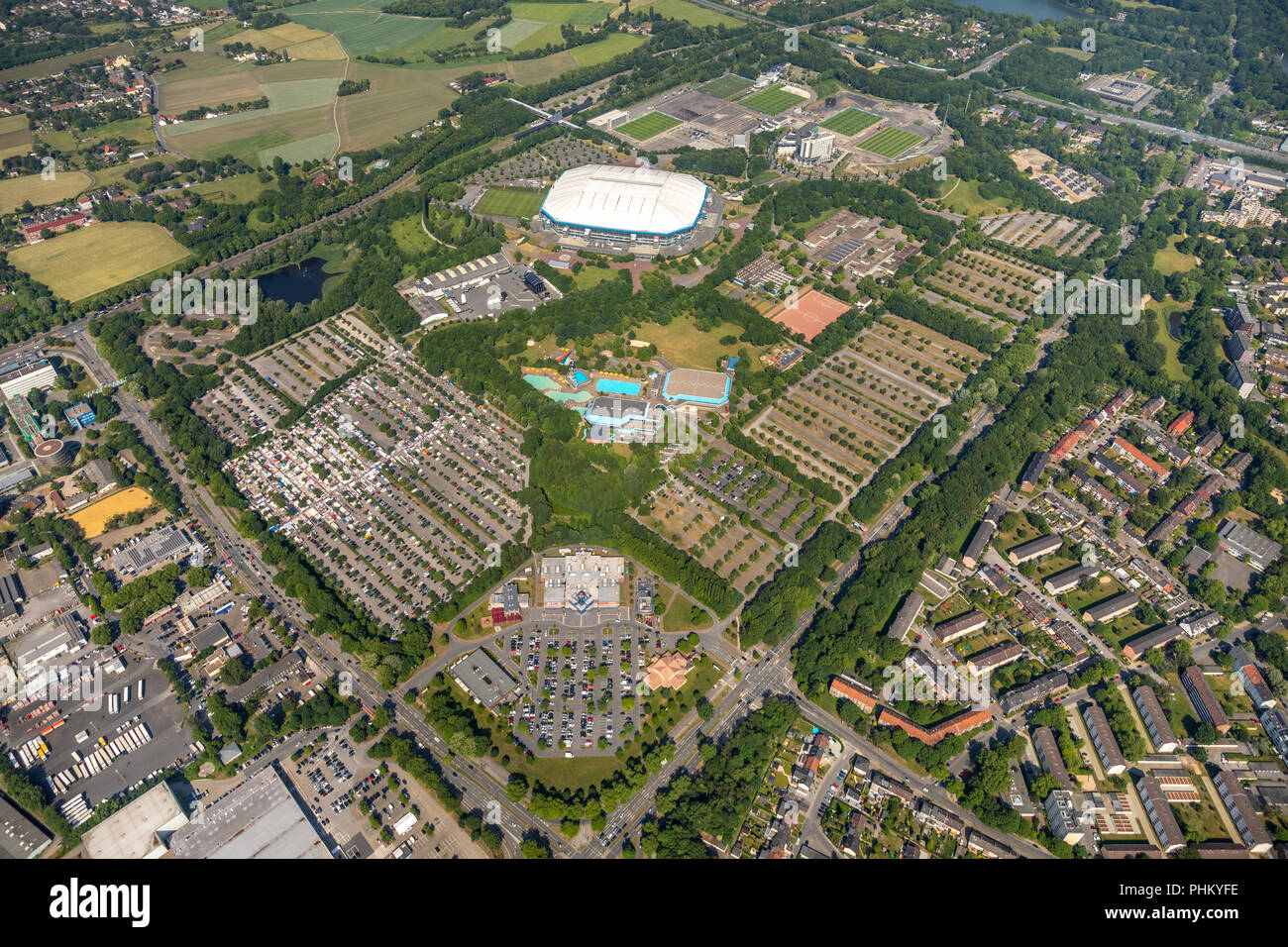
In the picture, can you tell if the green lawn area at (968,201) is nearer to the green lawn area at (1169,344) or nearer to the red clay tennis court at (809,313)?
the green lawn area at (1169,344)

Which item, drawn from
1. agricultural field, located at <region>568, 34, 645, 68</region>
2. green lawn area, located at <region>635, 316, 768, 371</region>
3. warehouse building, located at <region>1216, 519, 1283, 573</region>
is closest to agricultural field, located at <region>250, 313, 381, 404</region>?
green lawn area, located at <region>635, 316, 768, 371</region>

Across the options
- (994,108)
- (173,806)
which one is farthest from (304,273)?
(994,108)

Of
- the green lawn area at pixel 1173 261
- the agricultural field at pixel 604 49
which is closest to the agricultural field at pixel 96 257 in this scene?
the agricultural field at pixel 604 49

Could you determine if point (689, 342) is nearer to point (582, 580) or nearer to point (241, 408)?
point (582, 580)

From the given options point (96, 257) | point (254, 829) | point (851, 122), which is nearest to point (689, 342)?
point (254, 829)

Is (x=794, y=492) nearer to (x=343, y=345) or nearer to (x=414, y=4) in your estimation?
(x=343, y=345)

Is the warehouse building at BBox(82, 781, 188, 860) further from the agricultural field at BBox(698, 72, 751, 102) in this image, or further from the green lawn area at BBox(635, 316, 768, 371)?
the agricultural field at BBox(698, 72, 751, 102)
